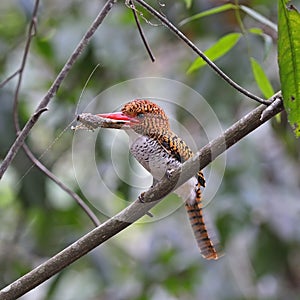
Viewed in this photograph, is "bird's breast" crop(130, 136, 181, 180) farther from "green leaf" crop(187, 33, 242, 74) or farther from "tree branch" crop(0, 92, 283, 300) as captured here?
"green leaf" crop(187, 33, 242, 74)

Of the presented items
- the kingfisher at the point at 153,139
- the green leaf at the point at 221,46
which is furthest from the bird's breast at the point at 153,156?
the green leaf at the point at 221,46

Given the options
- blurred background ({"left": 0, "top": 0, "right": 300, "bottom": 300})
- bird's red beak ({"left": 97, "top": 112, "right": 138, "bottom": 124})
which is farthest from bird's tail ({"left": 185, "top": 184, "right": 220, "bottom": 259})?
blurred background ({"left": 0, "top": 0, "right": 300, "bottom": 300})

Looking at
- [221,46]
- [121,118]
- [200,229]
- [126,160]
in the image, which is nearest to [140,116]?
[121,118]

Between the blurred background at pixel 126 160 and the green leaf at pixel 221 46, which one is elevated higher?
the blurred background at pixel 126 160

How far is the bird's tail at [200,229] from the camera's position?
93cm

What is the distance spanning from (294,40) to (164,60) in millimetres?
1740

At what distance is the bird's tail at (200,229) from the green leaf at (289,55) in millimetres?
236

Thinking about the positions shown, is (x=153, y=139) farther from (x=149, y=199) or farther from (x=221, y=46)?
(x=221, y=46)

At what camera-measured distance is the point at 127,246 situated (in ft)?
8.90

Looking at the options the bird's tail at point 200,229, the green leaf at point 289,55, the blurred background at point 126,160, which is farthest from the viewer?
the blurred background at point 126,160

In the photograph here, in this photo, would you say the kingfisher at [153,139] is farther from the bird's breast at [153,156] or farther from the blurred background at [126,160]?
the blurred background at [126,160]

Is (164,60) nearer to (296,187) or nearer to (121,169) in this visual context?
(296,187)

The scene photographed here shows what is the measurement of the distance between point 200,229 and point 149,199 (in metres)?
0.23

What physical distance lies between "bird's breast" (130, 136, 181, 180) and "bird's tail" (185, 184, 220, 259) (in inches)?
4.9
